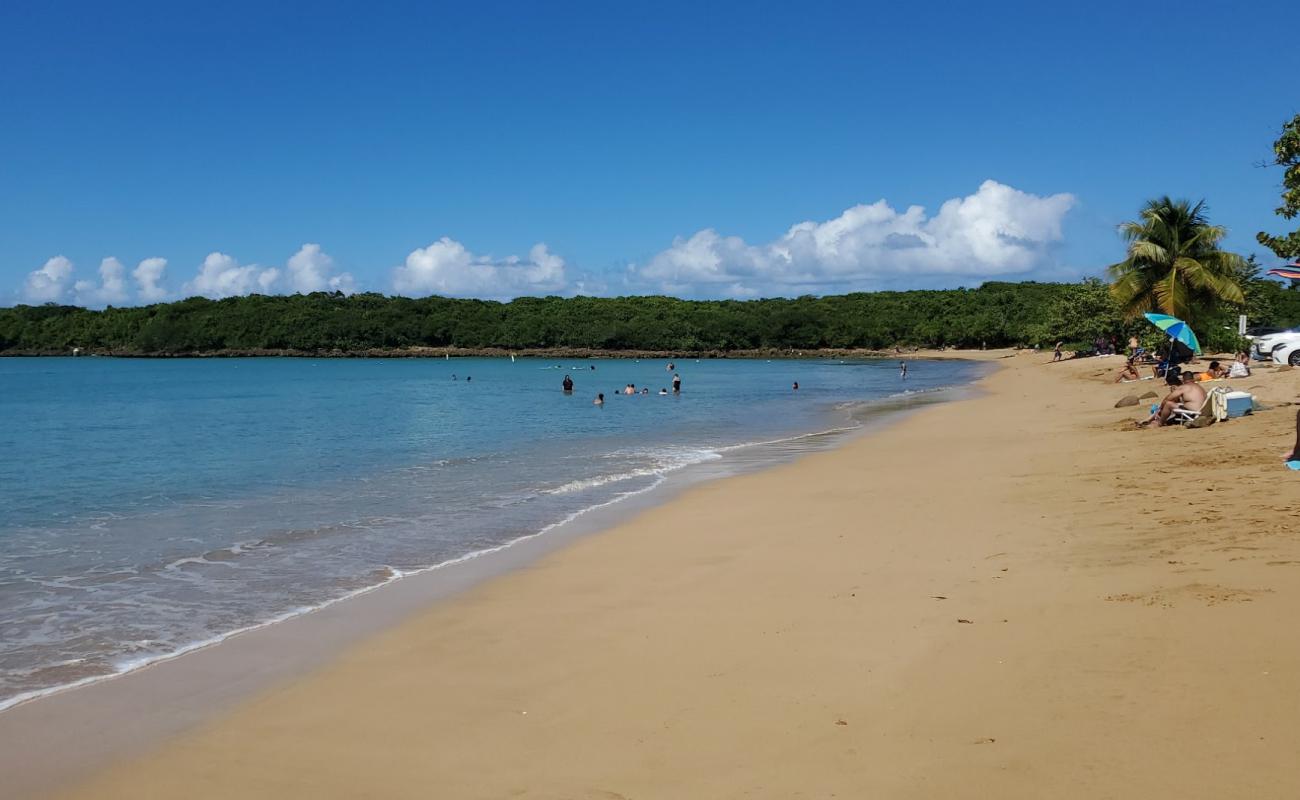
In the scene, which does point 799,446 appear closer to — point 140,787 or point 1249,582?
point 1249,582

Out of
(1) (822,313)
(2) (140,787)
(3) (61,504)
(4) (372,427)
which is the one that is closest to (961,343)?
(1) (822,313)

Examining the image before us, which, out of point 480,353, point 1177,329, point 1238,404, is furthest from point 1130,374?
point 480,353

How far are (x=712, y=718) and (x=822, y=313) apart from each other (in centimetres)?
15079

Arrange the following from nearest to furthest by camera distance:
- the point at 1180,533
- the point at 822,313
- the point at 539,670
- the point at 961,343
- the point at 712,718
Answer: the point at 712,718 < the point at 539,670 < the point at 1180,533 < the point at 961,343 < the point at 822,313

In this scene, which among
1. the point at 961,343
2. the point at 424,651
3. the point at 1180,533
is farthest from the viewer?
the point at 961,343

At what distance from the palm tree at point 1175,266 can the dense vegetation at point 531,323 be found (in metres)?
80.3

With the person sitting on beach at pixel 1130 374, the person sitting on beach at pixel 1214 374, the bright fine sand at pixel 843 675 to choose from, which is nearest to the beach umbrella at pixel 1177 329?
the person sitting on beach at pixel 1214 374

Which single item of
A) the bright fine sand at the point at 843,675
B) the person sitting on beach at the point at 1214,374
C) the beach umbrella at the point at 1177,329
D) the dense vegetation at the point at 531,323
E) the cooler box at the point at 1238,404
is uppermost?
the dense vegetation at the point at 531,323

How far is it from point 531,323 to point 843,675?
159 m

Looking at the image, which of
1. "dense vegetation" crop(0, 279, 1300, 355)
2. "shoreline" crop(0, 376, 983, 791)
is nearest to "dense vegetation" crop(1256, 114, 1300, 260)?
"shoreline" crop(0, 376, 983, 791)

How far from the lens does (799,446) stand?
22.5m

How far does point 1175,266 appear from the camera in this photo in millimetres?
34344

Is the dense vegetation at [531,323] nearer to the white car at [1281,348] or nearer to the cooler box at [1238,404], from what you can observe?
the white car at [1281,348]

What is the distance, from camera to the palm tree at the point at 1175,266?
34094 mm
